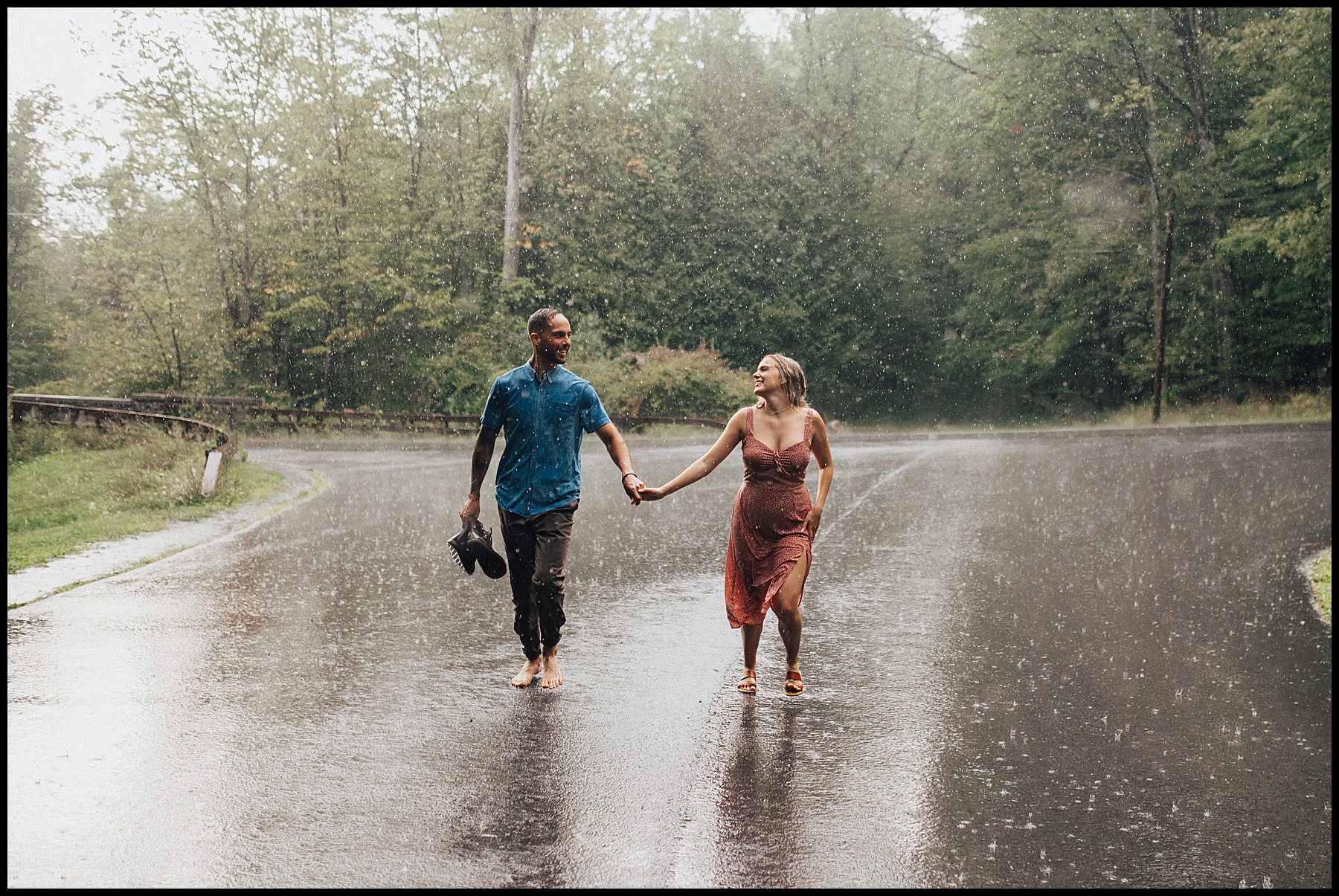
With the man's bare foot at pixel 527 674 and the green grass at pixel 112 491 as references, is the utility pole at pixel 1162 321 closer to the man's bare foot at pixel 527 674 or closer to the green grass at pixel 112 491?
the green grass at pixel 112 491

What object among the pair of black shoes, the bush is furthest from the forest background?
the pair of black shoes

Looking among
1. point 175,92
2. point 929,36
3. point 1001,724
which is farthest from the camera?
point 929,36

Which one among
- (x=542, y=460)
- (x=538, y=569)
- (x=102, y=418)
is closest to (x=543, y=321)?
(x=542, y=460)

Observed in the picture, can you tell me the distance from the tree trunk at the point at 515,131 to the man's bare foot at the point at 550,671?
3245cm

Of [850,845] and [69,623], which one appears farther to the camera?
[69,623]

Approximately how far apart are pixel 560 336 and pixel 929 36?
50.5m

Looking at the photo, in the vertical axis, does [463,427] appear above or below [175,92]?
below

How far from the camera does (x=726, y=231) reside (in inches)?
1869

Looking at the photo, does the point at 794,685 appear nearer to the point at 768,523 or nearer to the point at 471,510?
the point at 768,523

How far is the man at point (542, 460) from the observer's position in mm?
6000

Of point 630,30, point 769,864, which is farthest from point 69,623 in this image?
point 630,30

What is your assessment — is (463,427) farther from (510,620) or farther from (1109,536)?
(510,620)

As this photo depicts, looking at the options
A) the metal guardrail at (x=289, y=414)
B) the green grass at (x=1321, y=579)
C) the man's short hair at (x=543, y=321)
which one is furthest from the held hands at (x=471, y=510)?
the metal guardrail at (x=289, y=414)

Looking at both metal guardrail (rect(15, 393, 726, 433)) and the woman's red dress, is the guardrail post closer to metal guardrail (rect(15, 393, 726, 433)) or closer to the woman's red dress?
the woman's red dress
